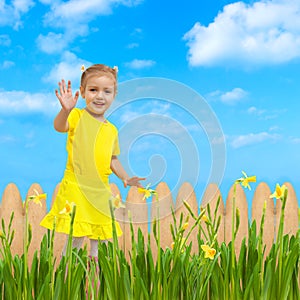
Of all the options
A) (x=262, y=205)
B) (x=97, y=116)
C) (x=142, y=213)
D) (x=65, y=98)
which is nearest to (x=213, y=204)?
(x=262, y=205)

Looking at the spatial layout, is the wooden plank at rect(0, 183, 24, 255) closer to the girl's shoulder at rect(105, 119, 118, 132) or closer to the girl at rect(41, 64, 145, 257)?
the girl at rect(41, 64, 145, 257)

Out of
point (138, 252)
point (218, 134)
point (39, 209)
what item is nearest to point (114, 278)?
point (138, 252)

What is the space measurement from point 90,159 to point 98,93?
0.39 meters

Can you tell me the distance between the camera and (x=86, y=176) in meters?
3.06

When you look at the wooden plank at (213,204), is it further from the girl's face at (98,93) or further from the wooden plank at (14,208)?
the wooden plank at (14,208)

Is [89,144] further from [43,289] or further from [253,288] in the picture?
[253,288]

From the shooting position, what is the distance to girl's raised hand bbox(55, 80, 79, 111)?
294 cm

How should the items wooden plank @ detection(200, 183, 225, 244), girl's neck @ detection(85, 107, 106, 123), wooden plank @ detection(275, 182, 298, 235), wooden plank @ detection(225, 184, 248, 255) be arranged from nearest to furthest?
girl's neck @ detection(85, 107, 106, 123)
wooden plank @ detection(200, 183, 225, 244)
wooden plank @ detection(225, 184, 248, 255)
wooden plank @ detection(275, 182, 298, 235)

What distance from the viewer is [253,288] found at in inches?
108

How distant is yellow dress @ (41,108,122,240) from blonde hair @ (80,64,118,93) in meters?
0.18

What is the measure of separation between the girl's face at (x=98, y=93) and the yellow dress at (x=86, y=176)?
3.0 inches

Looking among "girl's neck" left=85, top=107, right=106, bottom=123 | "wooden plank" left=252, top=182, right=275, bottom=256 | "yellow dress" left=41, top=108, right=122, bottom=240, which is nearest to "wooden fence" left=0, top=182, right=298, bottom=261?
"wooden plank" left=252, top=182, right=275, bottom=256

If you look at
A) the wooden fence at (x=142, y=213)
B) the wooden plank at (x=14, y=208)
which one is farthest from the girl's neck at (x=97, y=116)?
the wooden plank at (x=14, y=208)

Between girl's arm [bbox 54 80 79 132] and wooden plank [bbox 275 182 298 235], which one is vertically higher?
girl's arm [bbox 54 80 79 132]
